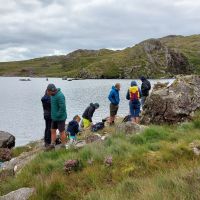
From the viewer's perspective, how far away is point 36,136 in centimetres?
3912

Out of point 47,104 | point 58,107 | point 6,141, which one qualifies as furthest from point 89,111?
point 58,107

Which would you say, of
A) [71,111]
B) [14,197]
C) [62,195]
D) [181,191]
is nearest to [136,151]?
[62,195]

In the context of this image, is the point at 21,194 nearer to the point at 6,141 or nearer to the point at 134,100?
the point at 134,100

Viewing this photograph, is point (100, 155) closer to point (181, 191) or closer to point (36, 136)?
point (181, 191)

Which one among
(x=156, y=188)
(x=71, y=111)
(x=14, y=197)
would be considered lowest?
(x=71, y=111)

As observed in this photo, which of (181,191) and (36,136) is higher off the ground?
(181,191)

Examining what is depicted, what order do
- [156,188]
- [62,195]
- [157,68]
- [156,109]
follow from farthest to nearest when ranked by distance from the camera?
1. [157,68]
2. [156,109]
3. [62,195]
4. [156,188]

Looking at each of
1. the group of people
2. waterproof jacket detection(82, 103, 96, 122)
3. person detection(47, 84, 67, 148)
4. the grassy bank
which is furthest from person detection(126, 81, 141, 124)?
the grassy bank

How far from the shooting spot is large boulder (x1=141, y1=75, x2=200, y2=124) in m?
18.7

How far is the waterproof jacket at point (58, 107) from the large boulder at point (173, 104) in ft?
18.2

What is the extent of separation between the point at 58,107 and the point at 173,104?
605 centimetres

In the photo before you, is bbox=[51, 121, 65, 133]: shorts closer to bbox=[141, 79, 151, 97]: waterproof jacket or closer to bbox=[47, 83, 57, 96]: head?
bbox=[47, 83, 57, 96]: head

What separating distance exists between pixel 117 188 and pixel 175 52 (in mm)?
195521

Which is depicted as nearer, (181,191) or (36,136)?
(181,191)
